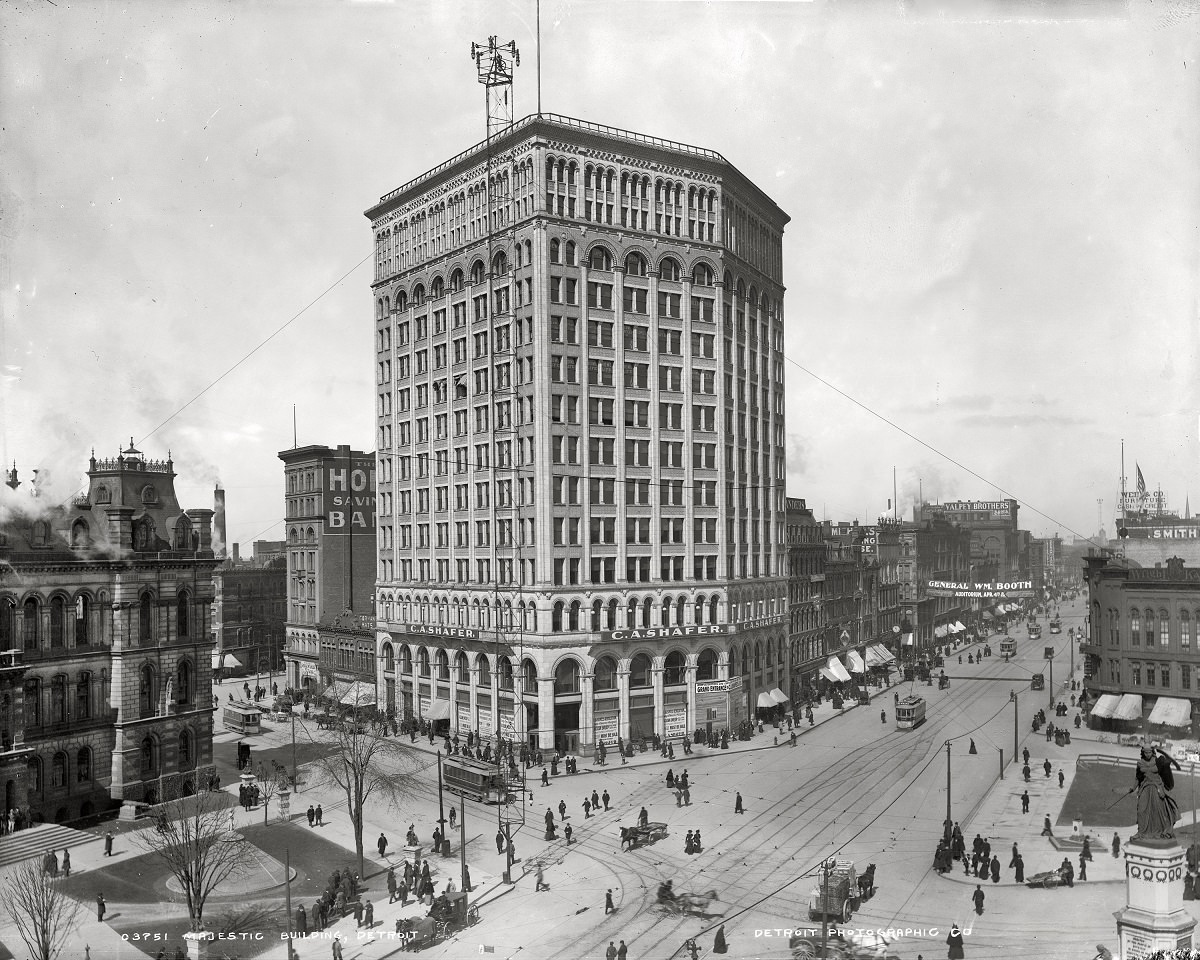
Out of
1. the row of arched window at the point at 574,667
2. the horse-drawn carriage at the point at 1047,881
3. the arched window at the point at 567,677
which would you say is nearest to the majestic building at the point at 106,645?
the row of arched window at the point at 574,667

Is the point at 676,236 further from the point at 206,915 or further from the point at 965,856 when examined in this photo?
the point at 206,915

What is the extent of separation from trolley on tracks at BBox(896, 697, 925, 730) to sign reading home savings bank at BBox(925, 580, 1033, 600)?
34885 mm

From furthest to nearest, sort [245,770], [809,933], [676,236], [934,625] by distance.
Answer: [934,625] < [676,236] < [245,770] < [809,933]

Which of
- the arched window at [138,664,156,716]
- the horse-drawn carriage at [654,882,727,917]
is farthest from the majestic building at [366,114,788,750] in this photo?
the horse-drawn carriage at [654,882,727,917]

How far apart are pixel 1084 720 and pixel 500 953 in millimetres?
61499

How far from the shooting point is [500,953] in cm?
3519

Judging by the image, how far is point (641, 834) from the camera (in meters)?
47.2

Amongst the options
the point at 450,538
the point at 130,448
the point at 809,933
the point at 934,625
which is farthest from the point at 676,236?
the point at 934,625

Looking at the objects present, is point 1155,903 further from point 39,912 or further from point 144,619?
point 144,619

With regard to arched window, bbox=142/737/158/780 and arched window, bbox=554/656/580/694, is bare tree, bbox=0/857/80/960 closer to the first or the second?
arched window, bbox=142/737/158/780

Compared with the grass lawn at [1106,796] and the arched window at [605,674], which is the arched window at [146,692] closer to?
the arched window at [605,674]

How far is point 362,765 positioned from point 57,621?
68.6ft

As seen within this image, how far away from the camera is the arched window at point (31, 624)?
171 ft

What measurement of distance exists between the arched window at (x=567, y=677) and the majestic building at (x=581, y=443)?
0.47ft
